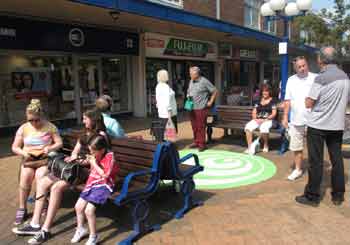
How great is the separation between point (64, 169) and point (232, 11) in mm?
17120

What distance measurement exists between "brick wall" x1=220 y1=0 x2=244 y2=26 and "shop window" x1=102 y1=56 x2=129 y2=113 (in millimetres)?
7349

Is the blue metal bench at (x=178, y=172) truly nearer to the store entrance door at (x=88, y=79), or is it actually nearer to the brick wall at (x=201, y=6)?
the store entrance door at (x=88, y=79)

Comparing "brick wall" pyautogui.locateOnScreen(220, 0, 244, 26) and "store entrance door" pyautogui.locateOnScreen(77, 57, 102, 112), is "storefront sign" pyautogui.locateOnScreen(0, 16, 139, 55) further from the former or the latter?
"brick wall" pyautogui.locateOnScreen(220, 0, 244, 26)

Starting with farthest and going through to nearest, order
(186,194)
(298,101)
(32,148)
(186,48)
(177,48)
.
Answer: (186,48) < (177,48) < (298,101) < (186,194) < (32,148)

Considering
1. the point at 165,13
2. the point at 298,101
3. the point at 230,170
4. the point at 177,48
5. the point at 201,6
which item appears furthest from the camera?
the point at 201,6

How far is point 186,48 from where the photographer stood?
600 inches

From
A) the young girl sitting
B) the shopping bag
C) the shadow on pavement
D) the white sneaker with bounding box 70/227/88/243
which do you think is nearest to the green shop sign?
the shopping bag

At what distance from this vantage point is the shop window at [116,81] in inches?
496

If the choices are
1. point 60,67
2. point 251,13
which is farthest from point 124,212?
point 251,13

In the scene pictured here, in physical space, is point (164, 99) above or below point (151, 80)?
below

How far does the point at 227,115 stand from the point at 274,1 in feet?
12.8

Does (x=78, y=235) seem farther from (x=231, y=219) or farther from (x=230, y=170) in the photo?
(x=230, y=170)

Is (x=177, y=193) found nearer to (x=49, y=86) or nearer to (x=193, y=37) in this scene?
(x=49, y=86)

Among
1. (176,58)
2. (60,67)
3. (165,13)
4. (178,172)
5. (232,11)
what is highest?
(232,11)
